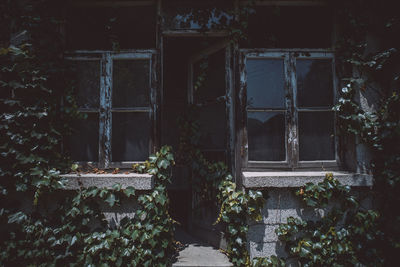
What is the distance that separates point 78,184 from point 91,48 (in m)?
1.72

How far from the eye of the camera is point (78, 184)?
272 cm

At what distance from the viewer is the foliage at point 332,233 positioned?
2668 mm

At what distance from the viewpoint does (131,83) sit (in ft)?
10.2

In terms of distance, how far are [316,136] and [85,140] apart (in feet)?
9.55

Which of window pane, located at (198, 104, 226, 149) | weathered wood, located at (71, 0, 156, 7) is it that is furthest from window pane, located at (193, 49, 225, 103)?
weathered wood, located at (71, 0, 156, 7)

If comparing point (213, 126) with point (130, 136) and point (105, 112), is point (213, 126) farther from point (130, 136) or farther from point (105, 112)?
point (105, 112)

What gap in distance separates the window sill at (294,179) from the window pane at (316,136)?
0.31 meters

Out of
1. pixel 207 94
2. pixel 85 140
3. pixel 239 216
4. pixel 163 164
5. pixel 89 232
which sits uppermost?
pixel 207 94

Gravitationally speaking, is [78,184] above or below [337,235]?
above

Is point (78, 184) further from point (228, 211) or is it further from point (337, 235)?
point (337, 235)

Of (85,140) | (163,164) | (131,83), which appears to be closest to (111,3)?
(131,83)

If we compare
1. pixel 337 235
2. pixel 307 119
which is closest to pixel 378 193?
pixel 337 235

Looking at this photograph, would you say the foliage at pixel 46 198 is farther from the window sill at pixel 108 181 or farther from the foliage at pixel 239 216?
the foliage at pixel 239 216

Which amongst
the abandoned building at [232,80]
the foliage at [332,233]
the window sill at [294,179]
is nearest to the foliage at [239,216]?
the window sill at [294,179]
